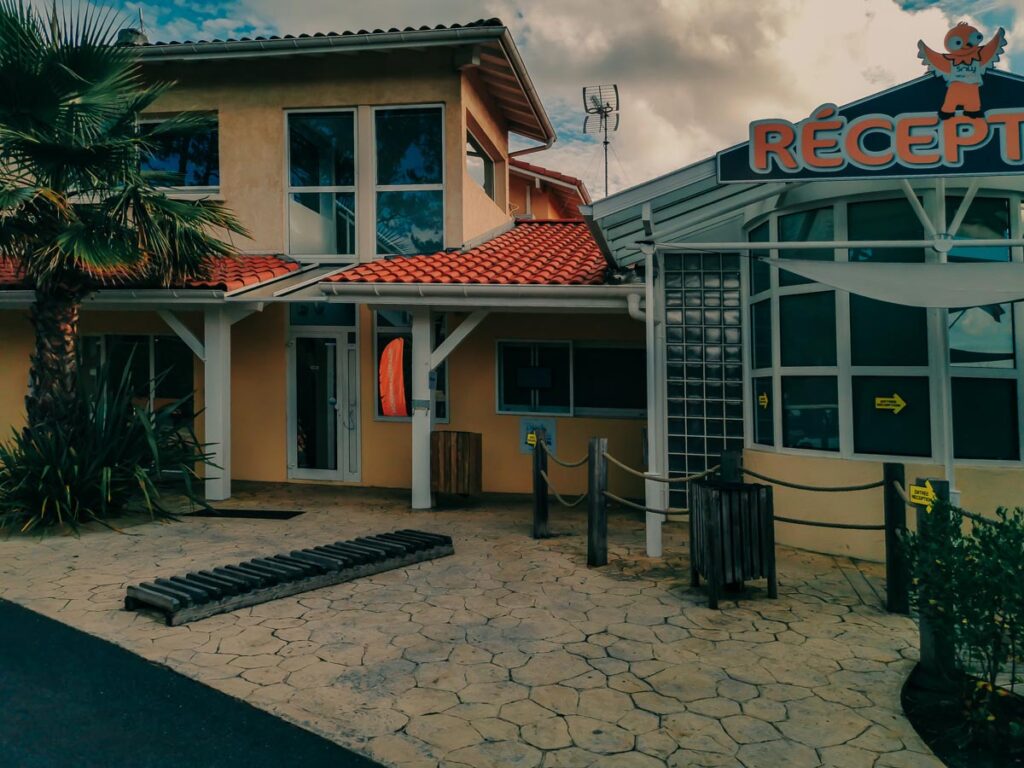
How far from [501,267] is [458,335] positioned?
1.06 meters

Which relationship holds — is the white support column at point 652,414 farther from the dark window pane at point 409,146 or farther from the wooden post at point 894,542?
the dark window pane at point 409,146

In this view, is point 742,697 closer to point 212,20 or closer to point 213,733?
point 213,733

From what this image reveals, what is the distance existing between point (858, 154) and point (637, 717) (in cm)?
446

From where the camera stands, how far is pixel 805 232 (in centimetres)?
703

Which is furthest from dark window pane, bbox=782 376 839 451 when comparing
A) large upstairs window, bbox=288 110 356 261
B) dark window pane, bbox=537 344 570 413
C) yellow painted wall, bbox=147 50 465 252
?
large upstairs window, bbox=288 110 356 261

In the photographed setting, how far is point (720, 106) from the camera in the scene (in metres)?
14.8

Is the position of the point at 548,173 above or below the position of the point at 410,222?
above

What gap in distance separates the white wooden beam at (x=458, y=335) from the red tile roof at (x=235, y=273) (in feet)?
8.79

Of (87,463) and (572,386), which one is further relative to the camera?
(572,386)

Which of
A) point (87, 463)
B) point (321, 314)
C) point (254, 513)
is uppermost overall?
point (321, 314)

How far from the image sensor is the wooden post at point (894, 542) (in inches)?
201

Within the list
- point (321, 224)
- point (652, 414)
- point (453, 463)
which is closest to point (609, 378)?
point (453, 463)

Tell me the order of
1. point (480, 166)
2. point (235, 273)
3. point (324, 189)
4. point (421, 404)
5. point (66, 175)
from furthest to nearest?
1. point (480, 166)
2. point (324, 189)
3. point (235, 273)
4. point (421, 404)
5. point (66, 175)

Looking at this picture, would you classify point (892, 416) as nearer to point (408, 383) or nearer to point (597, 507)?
point (597, 507)
